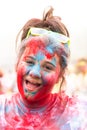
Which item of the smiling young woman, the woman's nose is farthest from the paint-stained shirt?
the woman's nose

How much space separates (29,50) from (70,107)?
0.28 meters

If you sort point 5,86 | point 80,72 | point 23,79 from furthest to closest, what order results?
point 80,72
point 5,86
point 23,79

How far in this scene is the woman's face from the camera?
4.78 ft

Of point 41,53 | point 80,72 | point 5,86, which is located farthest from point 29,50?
point 80,72

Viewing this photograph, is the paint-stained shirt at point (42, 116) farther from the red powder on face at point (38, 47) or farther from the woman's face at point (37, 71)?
the red powder on face at point (38, 47)

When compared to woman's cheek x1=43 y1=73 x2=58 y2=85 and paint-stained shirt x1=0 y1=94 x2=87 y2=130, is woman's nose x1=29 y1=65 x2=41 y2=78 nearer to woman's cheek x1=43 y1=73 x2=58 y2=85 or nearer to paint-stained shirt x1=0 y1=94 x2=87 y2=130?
woman's cheek x1=43 y1=73 x2=58 y2=85

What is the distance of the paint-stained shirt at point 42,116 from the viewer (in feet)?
4.86

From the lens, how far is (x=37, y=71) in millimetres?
1450

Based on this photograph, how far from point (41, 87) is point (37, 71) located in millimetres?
66

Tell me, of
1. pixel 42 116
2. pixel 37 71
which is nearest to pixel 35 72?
pixel 37 71

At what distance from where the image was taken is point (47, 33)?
151 centimetres

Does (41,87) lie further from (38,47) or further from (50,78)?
(38,47)

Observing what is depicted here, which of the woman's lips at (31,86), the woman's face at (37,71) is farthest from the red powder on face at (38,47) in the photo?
the woman's lips at (31,86)

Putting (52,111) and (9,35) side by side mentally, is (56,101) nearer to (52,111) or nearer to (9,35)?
(52,111)
